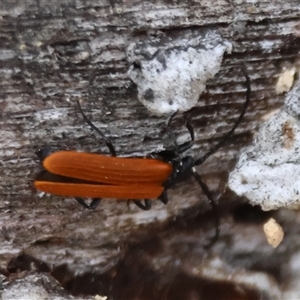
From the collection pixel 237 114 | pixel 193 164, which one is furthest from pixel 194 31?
pixel 193 164

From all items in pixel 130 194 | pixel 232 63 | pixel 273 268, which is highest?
pixel 232 63

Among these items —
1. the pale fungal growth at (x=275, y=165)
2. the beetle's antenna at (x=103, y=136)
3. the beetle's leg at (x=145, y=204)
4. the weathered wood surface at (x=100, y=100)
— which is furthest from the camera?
the beetle's leg at (x=145, y=204)

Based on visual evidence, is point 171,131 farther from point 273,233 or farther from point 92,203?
point 273,233

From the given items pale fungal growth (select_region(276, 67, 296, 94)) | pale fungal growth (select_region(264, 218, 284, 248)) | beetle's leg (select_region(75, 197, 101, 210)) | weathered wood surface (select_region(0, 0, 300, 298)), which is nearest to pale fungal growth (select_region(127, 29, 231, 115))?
weathered wood surface (select_region(0, 0, 300, 298))

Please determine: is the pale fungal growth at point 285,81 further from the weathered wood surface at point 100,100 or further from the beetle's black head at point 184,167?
the beetle's black head at point 184,167

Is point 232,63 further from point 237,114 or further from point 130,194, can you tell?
point 130,194

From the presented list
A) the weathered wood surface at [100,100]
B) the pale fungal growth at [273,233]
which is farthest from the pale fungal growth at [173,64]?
the pale fungal growth at [273,233]
